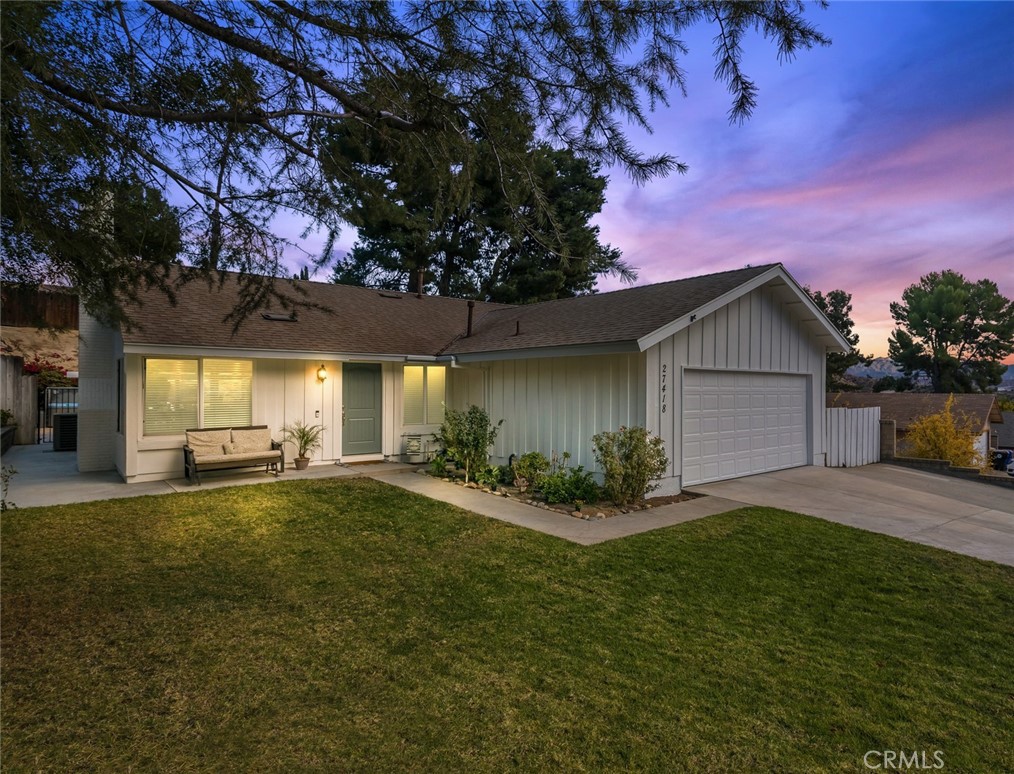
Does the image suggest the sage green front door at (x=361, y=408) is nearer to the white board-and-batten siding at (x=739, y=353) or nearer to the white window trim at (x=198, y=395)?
the white window trim at (x=198, y=395)

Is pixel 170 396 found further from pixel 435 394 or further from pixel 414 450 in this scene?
pixel 435 394

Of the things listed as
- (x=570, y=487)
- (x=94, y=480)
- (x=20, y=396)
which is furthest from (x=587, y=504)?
(x=20, y=396)

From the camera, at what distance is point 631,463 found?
7.75 metres

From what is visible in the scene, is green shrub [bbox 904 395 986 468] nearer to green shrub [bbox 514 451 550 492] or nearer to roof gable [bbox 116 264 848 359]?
roof gable [bbox 116 264 848 359]

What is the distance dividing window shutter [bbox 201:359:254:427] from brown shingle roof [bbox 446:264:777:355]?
14.1ft

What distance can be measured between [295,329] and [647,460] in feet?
25.6

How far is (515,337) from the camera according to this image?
35.1 ft

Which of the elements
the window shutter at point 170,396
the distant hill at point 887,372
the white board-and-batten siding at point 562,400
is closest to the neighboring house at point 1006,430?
the distant hill at point 887,372

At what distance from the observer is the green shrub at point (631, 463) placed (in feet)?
25.3

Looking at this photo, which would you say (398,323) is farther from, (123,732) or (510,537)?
(123,732)

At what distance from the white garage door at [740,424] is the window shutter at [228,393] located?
840cm

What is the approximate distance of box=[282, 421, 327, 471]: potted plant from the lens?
1062 cm

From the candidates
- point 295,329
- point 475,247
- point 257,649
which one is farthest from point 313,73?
point 295,329

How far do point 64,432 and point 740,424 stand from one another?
1632 centimetres
